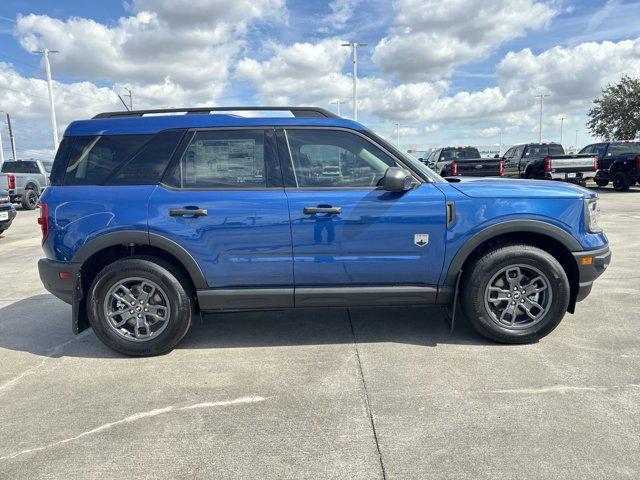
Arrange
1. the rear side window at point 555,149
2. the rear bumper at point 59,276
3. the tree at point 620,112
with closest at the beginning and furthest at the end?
the rear bumper at point 59,276
the rear side window at point 555,149
the tree at point 620,112

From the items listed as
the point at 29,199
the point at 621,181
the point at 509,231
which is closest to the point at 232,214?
the point at 509,231

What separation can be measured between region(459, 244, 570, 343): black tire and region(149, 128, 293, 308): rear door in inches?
57.9

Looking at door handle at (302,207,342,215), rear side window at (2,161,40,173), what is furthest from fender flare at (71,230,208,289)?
rear side window at (2,161,40,173)

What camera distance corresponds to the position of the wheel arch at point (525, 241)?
364cm

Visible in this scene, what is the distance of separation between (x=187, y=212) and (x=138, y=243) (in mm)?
480

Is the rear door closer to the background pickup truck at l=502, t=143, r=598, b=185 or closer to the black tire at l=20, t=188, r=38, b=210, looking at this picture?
the background pickup truck at l=502, t=143, r=598, b=185

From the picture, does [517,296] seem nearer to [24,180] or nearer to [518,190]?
[518,190]

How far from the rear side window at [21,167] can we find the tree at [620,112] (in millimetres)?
40908

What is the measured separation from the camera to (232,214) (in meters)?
3.57

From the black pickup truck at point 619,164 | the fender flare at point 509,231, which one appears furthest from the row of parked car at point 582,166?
the fender flare at point 509,231

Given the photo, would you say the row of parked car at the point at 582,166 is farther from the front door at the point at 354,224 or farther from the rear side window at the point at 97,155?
the rear side window at the point at 97,155

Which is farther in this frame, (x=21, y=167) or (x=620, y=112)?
(x=620, y=112)

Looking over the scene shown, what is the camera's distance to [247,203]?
11.8 feet

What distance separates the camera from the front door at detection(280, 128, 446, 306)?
3598 mm
